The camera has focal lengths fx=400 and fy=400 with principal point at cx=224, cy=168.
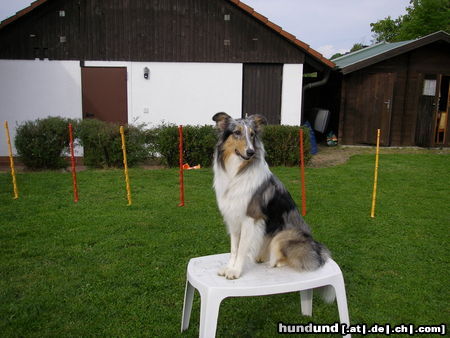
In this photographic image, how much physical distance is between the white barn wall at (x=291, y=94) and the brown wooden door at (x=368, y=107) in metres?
2.72

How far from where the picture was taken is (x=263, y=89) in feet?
43.0

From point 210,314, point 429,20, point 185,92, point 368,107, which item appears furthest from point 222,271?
point 429,20

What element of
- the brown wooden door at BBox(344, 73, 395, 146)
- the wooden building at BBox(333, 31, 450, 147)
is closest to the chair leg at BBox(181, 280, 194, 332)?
the wooden building at BBox(333, 31, 450, 147)

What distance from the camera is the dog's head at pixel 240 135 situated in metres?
3.37

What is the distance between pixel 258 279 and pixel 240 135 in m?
1.19

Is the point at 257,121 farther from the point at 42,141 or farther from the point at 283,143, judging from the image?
the point at 42,141

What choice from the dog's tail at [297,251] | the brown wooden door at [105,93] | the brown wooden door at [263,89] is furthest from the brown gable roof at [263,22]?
the dog's tail at [297,251]

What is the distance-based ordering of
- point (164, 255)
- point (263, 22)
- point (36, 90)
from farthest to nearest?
point (36, 90) → point (263, 22) → point (164, 255)

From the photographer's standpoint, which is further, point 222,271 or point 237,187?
point 237,187

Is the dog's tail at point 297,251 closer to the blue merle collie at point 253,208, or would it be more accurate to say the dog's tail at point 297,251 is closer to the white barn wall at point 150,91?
the blue merle collie at point 253,208

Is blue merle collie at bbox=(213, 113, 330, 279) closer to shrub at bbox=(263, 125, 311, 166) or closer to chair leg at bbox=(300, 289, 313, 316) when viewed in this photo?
chair leg at bbox=(300, 289, 313, 316)

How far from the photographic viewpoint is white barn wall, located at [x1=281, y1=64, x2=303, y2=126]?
13.0 metres

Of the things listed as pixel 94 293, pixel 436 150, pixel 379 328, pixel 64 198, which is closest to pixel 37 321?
pixel 94 293

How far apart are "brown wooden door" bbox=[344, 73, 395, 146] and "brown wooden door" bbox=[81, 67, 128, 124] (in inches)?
319
